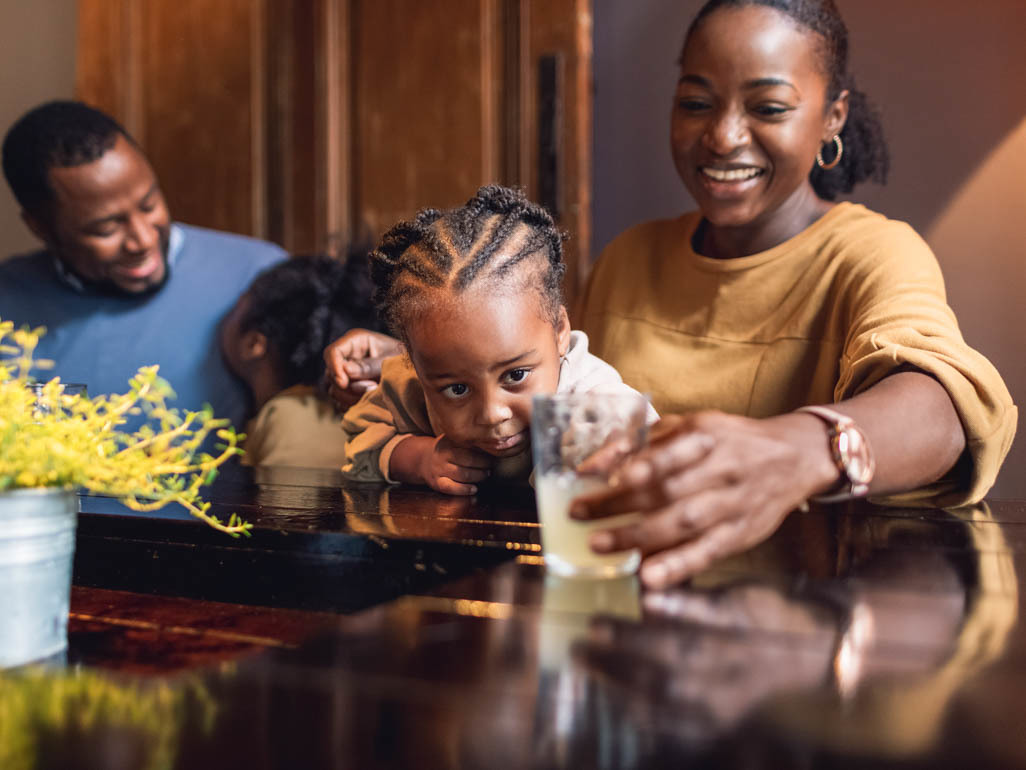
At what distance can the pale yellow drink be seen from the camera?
833 mm

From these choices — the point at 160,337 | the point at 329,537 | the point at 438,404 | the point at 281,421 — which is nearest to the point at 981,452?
the point at 438,404

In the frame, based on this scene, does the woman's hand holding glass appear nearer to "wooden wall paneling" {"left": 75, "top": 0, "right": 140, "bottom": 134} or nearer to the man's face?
the man's face

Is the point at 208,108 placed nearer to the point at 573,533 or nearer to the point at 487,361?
the point at 487,361

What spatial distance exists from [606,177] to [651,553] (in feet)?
9.40

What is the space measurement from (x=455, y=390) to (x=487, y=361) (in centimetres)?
10

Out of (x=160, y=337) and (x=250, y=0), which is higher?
(x=250, y=0)

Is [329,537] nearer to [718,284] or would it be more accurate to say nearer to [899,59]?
[718,284]

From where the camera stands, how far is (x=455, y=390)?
4.64 feet

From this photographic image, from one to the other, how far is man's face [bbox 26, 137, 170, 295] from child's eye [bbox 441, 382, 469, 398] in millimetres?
1561

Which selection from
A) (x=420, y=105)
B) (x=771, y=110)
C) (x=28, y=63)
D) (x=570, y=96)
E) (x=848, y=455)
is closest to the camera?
(x=848, y=455)

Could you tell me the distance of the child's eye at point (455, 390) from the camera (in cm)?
140

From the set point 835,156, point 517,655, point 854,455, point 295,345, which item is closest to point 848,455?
point 854,455

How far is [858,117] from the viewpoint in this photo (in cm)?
A: 201

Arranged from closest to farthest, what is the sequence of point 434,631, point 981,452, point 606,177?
point 434,631 < point 981,452 < point 606,177
